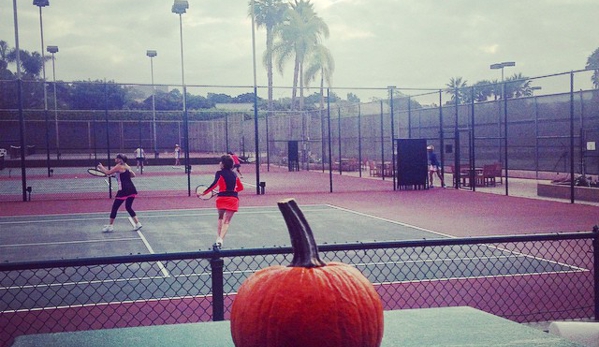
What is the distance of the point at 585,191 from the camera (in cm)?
2009

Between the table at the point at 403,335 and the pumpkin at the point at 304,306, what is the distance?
0.49 meters

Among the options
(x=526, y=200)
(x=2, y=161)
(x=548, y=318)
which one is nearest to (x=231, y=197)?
(x=548, y=318)

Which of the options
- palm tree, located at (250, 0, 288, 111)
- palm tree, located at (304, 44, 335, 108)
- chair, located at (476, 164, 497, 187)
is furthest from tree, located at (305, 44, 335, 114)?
chair, located at (476, 164, 497, 187)

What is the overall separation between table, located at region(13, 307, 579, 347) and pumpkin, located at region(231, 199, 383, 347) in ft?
1.60

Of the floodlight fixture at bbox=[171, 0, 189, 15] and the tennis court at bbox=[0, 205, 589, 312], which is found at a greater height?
the floodlight fixture at bbox=[171, 0, 189, 15]

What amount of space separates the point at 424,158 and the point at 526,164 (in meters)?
8.56

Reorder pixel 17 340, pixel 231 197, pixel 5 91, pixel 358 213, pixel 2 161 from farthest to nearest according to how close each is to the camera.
A: pixel 5 91
pixel 2 161
pixel 358 213
pixel 231 197
pixel 17 340

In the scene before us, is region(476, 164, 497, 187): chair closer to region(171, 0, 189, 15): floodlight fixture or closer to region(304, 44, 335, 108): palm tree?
region(171, 0, 189, 15): floodlight fixture

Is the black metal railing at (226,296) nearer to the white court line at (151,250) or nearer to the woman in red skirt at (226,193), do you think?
the white court line at (151,250)

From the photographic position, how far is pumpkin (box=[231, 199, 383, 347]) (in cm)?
207

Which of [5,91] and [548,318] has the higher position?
[5,91]

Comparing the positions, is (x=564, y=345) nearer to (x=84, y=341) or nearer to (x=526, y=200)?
(x=84, y=341)

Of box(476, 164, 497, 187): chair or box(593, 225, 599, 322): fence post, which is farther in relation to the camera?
box(476, 164, 497, 187): chair

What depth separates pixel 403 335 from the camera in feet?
9.18
